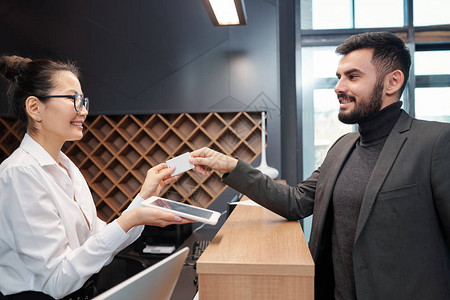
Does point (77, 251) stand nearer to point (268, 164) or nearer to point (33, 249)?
point (33, 249)

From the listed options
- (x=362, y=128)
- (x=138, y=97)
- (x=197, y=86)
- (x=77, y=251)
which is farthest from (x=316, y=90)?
(x=77, y=251)

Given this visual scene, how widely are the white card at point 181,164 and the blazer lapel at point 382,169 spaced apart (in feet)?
1.98

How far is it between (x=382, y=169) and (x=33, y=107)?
110 cm

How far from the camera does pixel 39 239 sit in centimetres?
91

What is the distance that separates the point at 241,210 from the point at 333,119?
2100mm

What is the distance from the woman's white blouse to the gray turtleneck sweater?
2.16 feet

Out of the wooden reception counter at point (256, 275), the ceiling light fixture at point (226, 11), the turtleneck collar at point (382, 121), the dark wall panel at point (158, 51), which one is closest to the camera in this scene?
the wooden reception counter at point (256, 275)

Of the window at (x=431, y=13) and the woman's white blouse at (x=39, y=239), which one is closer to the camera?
the woman's white blouse at (x=39, y=239)

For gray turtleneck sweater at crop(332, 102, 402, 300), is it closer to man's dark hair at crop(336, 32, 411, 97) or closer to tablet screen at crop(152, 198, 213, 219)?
man's dark hair at crop(336, 32, 411, 97)

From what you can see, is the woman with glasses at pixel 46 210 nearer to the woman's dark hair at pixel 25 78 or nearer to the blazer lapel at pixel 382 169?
the woman's dark hair at pixel 25 78

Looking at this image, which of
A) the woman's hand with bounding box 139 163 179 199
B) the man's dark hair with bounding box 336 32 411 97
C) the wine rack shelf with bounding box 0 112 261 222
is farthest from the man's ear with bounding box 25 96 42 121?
the wine rack shelf with bounding box 0 112 261 222

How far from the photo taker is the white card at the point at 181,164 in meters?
1.26

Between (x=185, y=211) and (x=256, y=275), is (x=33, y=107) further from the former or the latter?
(x=256, y=275)

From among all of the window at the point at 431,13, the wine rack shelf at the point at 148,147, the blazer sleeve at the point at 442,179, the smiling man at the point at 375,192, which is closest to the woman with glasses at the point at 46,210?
the smiling man at the point at 375,192
